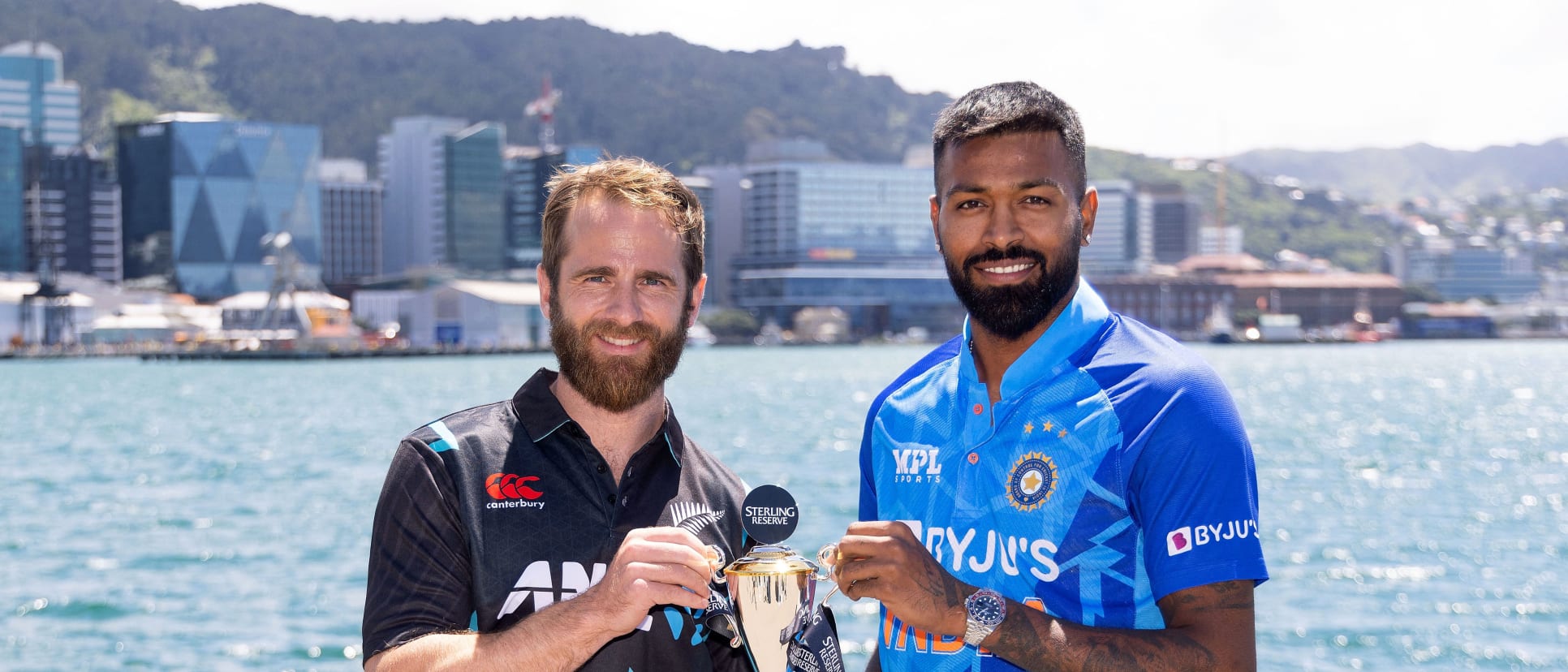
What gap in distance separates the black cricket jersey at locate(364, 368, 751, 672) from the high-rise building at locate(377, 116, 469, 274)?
173 meters

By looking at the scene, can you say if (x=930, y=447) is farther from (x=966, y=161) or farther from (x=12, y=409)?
(x=12, y=409)

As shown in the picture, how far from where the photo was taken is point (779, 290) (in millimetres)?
168250

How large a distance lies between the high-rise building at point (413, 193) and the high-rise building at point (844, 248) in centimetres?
3803

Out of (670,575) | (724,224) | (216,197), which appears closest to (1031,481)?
(670,575)

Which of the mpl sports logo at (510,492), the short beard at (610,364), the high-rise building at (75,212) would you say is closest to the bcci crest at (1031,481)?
the short beard at (610,364)

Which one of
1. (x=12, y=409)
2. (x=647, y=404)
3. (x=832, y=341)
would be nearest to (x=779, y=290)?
(x=832, y=341)

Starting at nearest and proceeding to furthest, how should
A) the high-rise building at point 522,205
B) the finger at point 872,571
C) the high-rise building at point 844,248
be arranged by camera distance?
1. the finger at point 872,571
2. the high-rise building at point 844,248
3. the high-rise building at point 522,205

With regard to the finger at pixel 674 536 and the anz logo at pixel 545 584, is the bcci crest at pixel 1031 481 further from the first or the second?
the anz logo at pixel 545 584

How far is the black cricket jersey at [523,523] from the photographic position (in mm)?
3193

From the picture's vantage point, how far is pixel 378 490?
29.7 m

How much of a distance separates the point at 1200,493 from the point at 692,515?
1.21 metres

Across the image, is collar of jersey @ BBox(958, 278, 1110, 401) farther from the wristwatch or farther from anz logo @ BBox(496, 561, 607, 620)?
anz logo @ BBox(496, 561, 607, 620)

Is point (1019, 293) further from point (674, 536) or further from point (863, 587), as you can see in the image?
point (674, 536)

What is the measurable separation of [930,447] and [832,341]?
514 ft
